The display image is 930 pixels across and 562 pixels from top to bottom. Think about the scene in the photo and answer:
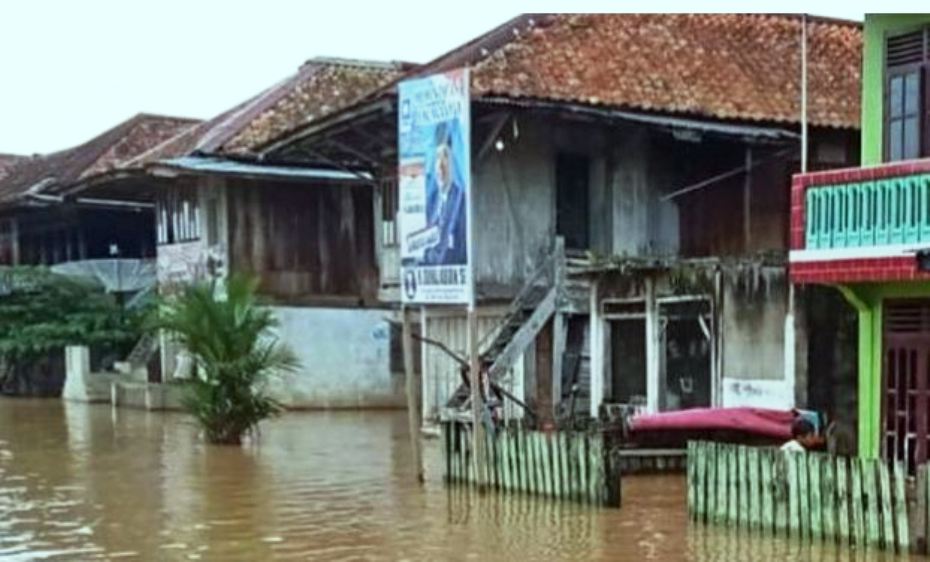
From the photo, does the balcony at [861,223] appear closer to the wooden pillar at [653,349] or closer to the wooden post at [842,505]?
the wooden post at [842,505]

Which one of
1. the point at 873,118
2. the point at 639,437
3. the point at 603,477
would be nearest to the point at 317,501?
the point at 603,477

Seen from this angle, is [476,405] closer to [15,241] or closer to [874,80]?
[874,80]

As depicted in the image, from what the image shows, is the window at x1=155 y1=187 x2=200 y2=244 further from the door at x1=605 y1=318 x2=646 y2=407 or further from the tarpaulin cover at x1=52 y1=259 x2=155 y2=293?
the door at x1=605 y1=318 x2=646 y2=407

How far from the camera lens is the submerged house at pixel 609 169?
22328mm

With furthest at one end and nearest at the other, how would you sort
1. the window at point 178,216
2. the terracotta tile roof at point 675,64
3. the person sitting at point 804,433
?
the window at point 178,216 < the terracotta tile roof at point 675,64 < the person sitting at point 804,433

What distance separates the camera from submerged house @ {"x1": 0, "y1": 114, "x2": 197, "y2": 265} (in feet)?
132

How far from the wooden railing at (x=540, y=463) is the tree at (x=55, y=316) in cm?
2315

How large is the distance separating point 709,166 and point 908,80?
10.8 meters

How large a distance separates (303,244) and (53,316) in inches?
382

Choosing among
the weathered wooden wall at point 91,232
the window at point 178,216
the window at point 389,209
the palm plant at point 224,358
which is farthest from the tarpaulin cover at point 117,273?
the palm plant at point 224,358

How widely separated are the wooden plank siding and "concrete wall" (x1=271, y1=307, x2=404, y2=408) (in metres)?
0.47

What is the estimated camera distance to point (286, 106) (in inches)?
1316

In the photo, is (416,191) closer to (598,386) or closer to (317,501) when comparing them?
(317,501)

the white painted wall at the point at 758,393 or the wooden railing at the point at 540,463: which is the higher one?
the white painted wall at the point at 758,393
